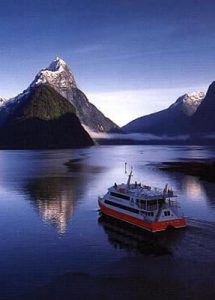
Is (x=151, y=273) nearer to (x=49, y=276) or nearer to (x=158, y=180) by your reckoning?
(x=49, y=276)

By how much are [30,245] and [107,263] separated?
43.4 feet

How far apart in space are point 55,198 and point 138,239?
131ft

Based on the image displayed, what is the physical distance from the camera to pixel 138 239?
208 ft

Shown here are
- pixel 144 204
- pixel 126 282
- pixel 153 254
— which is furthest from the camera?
pixel 144 204

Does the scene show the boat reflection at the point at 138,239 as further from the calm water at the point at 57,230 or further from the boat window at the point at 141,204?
the boat window at the point at 141,204

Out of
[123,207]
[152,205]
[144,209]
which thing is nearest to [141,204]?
[144,209]


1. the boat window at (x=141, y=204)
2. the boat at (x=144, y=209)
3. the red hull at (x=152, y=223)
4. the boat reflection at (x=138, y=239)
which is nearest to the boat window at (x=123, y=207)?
the boat at (x=144, y=209)

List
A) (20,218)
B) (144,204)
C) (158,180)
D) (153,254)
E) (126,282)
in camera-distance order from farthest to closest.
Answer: (158,180) → (20,218) → (144,204) → (153,254) → (126,282)

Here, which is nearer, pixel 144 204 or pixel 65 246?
pixel 65 246

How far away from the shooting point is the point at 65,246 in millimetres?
59219

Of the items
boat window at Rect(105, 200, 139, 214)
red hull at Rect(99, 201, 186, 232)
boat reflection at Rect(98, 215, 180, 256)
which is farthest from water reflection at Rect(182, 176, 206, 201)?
boat reflection at Rect(98, 215, 180, 256)

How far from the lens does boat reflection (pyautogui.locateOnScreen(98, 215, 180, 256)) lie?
58188mm

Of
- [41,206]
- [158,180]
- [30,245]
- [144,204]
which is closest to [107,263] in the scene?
[30,245]

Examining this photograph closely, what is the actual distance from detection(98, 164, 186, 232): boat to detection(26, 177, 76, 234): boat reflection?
9.16m
